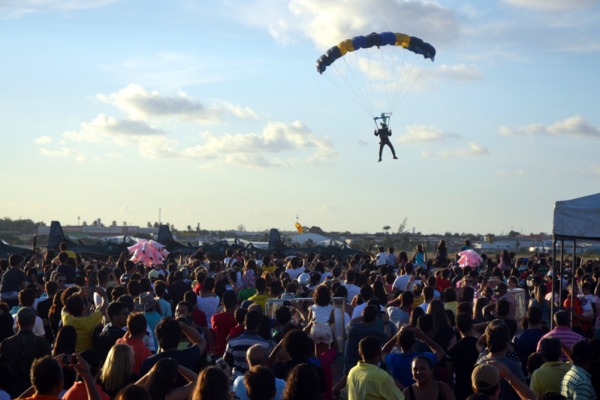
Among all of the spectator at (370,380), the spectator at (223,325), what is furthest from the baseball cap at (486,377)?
the spectator at (223,325)

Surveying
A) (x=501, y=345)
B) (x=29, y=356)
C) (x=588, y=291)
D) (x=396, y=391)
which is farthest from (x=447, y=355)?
(x=588, y=291)

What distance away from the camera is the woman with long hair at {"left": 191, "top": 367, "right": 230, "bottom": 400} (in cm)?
539

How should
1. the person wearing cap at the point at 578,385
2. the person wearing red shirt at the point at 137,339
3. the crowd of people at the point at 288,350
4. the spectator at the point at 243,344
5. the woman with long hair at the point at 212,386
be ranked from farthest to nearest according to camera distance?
the spectator at the point at 243,344 < the person wearing red shirt at the point at 137,339 < the person wearing cap at the point at 578,385 < the crowd of people at the point at 288,350 < the woman with long hair at the point at 212,386

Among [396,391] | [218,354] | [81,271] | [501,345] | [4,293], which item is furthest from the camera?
[81,271]

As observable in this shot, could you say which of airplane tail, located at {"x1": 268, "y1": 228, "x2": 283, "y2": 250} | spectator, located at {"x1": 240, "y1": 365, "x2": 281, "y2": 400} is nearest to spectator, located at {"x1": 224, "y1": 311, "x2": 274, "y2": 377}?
spectator, located at {"x1": 240, "y1": 365, "x2": 281, "y2": 400}

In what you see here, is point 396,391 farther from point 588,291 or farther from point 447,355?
point 588,291

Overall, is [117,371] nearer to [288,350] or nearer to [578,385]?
[288,350]

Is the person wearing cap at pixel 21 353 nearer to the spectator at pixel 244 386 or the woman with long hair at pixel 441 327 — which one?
the spectator at pixel 244 386

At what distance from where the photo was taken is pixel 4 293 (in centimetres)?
1330

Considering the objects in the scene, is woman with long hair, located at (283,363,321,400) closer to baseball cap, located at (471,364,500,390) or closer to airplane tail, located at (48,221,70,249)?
baseball cap, located at (471,364,500,390)

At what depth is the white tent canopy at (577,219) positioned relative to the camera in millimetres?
11367

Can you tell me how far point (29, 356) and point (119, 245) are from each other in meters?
21.9

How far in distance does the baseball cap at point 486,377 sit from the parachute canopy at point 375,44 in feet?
82.1

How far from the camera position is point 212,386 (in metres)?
5.41
